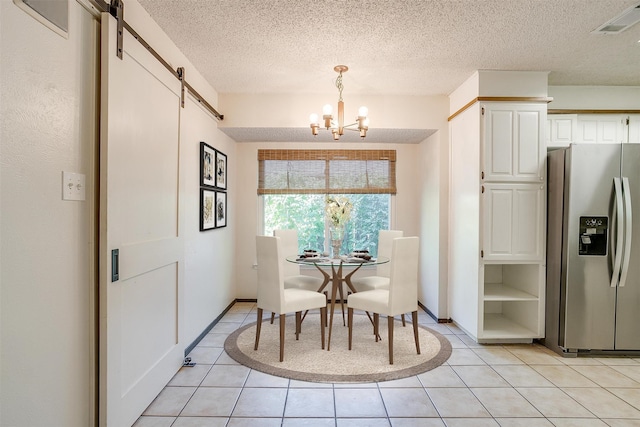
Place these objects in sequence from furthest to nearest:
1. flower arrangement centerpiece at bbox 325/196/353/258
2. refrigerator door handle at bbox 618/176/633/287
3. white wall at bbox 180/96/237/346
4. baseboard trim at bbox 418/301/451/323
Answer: baseboard trim at bbox 418/301/451/323
flower arrangement centerpiece at bbox 325/196/353/258
white wall at bbox 180/96/237/346
refrigerator door handle at bbox 618/176/633/287

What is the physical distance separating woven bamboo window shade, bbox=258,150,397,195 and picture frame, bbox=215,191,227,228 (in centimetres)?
71

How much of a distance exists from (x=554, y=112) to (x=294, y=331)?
3.54 meters

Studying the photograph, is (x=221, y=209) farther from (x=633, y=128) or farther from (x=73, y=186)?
(x=633, y=128)

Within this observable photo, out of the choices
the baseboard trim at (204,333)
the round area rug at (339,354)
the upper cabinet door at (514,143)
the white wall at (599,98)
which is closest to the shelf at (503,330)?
the round area rug at (339,354)

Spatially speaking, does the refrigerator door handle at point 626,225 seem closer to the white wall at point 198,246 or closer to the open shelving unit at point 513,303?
the open shelving unit at point 513,303

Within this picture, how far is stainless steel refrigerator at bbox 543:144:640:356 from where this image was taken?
9.39 ft

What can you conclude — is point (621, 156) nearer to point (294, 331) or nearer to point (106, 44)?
point (294, 331)

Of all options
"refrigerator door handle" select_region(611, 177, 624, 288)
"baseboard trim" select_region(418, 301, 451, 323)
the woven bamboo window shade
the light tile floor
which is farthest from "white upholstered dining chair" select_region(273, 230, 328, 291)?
"refrigerator door handle" select_region(611, 177, 624, 288)

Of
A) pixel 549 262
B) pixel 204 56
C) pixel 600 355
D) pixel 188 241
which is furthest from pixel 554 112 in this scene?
pixel 188 241

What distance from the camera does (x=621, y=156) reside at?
287cm

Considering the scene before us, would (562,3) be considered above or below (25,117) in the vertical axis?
above

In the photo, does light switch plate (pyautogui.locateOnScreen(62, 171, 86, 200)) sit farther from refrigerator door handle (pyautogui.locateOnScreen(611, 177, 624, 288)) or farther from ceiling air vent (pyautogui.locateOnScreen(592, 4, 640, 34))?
refrigerator door handle (pyautogui.locateOnScreen(611, 177, 624, 288))

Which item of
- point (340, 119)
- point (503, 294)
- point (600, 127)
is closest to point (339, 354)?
point (503, 294)

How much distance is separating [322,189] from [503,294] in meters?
2.48
